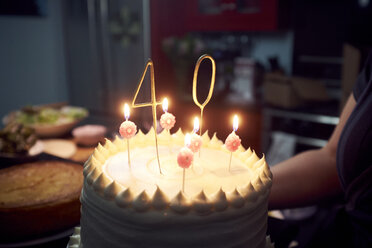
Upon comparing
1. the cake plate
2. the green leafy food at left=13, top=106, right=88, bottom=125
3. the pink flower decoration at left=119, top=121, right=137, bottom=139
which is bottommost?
the green leafy food at left=13, top=106, right=88, bottom=125

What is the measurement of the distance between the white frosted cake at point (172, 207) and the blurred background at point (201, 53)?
7.42 ft

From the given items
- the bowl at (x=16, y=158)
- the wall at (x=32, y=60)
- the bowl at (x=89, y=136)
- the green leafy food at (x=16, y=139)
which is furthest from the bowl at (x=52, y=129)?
the wall at (x=32, y=60)

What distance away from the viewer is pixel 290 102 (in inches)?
124

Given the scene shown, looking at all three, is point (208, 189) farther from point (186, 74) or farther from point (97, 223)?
point (186, 74)

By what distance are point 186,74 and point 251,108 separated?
85 cm

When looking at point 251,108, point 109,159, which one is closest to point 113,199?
point 109,159

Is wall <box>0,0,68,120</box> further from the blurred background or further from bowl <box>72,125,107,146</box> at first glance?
bowl <box>72,125,107,146</box>

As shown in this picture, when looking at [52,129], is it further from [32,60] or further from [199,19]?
[32,60]

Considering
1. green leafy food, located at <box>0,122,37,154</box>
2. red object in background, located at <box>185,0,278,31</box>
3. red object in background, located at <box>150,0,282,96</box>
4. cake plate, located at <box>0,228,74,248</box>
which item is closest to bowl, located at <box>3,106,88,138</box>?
green leafy food, located at <box>0,122,37,154</box>

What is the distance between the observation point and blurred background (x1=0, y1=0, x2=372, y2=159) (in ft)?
10.6

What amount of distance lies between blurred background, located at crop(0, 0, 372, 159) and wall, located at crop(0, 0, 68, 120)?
0.5 inches

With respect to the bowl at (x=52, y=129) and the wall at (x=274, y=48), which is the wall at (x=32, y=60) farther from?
the bowl at (x=52, y=129)

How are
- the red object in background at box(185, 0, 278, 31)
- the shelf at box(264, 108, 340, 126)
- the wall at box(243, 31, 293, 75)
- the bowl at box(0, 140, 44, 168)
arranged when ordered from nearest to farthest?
the bowl at box(0, 140, 44, 168) → the shelf at box(264, 108, 340, 126) → the red object in background at box(185, 0, 278, 31) → the wall at box(243, 31, 293, 75)

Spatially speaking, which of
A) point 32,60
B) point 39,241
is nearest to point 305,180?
point 39,241
